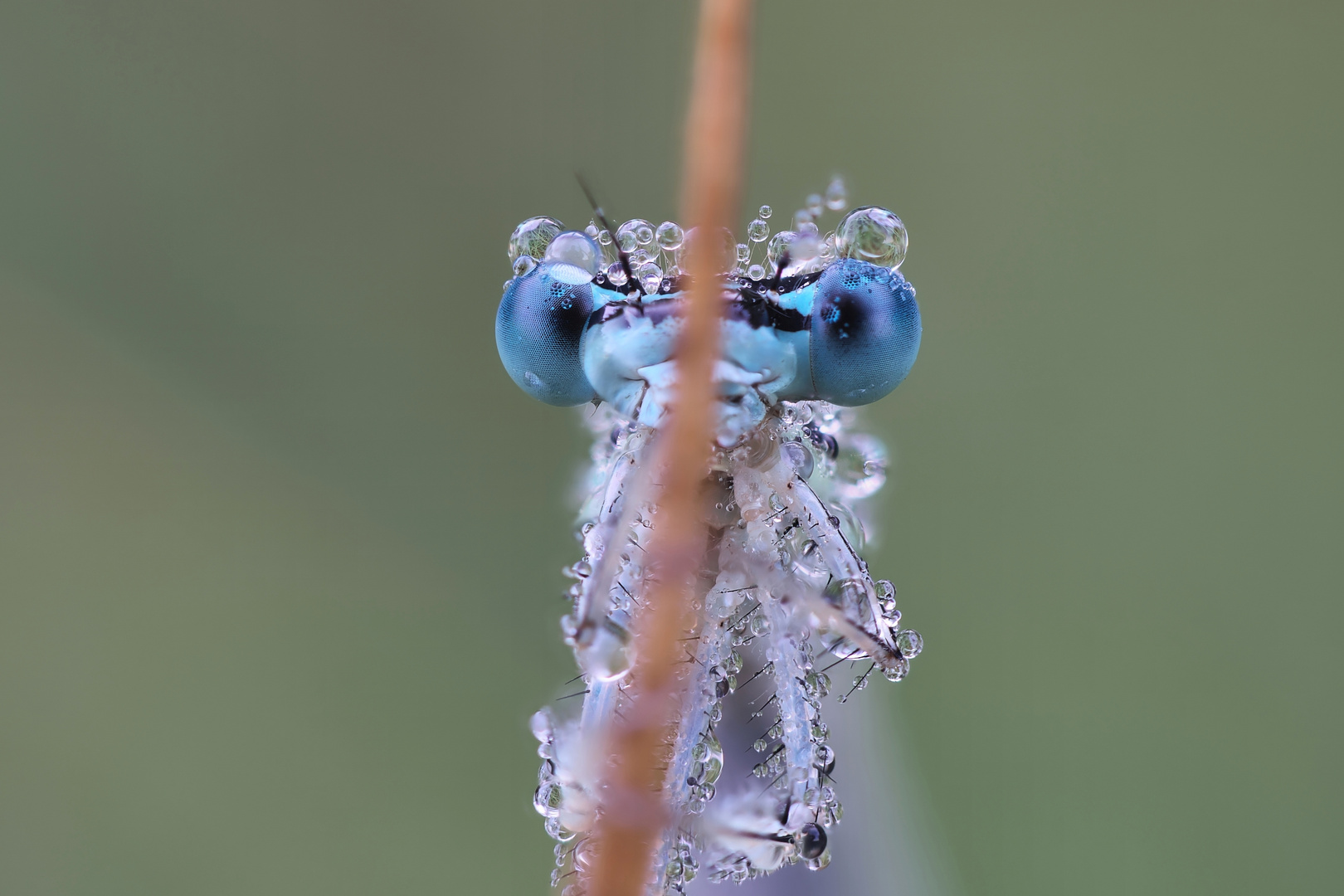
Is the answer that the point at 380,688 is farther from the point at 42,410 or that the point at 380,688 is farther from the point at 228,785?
the point at 42,410

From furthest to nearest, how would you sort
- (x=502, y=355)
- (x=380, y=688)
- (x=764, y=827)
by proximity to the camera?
(x=380, y=688) < (x=502, y=355) < (x=764, y=827)

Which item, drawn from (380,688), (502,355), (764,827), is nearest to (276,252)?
(380,688)

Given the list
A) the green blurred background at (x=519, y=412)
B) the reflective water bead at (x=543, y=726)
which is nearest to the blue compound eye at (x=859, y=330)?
the reflective water bead at (x=543, y=726)

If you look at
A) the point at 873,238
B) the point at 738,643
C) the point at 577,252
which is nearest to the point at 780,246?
the point at 873,238

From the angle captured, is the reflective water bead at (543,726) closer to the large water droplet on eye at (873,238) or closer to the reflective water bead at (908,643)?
the reflective water bead at (908,643)

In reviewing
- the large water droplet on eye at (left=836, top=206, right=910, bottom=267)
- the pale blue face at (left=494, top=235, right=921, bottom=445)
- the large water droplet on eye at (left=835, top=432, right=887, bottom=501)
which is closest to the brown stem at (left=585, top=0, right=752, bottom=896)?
the pale blue face at (left=494, top=235, right=921, bottom=445)

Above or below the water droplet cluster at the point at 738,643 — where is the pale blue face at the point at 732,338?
above
